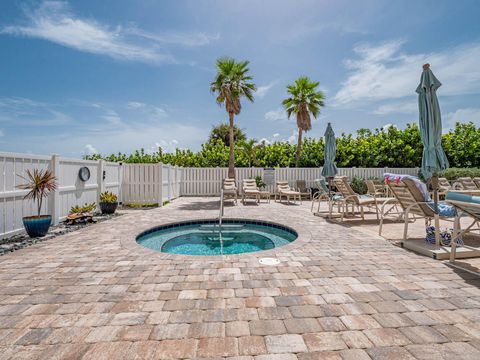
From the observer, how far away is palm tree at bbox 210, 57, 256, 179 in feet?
39.2

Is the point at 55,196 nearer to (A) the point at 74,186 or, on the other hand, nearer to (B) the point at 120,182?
(A) the point at 74,186

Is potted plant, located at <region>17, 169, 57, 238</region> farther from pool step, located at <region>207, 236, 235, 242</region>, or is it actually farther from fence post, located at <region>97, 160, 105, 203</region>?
pool step, located at <region>207, 236, 235, 242</region>

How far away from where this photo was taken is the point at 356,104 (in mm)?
12719

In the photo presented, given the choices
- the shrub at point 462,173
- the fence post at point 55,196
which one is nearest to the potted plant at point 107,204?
the fence post at point 55,196

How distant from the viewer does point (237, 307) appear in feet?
6.70

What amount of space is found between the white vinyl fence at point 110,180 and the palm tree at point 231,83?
13.0 ft

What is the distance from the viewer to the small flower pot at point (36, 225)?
443 centimetres

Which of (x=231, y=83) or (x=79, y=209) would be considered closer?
(x=79, y=209)

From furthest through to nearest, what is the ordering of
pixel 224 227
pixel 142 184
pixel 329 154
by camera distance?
pixel 142 184, pixel 329 154, pixel 224 227

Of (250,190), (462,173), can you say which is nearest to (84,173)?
(250,190)

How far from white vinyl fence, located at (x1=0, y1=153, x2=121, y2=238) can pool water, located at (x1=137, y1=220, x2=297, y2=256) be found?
227 cm

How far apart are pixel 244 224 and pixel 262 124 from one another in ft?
43.6

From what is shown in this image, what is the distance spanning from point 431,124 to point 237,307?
161 inches

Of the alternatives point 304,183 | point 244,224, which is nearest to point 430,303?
point 244,224
